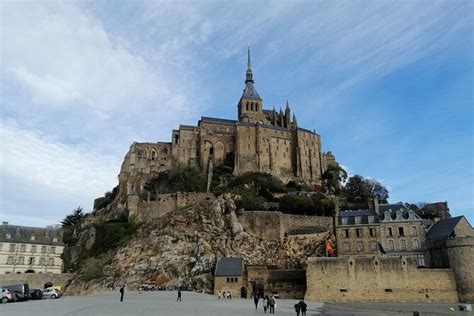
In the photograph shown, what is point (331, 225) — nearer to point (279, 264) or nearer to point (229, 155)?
point (279, 264)

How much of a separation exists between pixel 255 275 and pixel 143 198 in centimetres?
3105

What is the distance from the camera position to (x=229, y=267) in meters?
39.4

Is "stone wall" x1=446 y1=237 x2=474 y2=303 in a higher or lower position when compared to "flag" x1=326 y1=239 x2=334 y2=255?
lower

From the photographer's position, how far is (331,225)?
5222 centimetres

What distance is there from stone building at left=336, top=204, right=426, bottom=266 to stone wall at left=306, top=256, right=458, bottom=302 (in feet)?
16.5

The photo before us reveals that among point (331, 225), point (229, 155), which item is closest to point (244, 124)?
point (229, 155)

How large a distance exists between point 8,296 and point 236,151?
54.5 m

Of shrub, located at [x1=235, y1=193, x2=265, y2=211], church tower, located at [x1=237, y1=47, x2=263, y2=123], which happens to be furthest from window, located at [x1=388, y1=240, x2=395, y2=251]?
church tower, located at [x1=237, y1=47, x2=263, y2=123]

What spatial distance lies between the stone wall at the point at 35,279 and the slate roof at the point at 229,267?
2080cm

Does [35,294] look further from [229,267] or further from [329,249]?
[329,249]

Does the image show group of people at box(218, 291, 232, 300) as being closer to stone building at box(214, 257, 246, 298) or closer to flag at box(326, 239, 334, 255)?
stone building at box(214, 257, 246, 298)

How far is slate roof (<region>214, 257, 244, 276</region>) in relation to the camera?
127 ft

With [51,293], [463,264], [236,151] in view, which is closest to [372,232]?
[463,264]

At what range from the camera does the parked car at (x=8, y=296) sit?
28309mm
